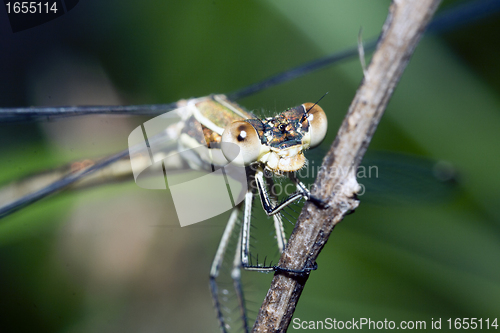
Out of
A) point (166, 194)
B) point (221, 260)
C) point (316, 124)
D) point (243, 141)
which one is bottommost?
point (221, 260)

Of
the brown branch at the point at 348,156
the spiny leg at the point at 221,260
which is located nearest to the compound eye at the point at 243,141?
the brown branch at the point at 348,156

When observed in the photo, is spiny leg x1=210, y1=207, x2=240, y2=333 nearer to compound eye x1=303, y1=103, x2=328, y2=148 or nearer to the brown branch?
compound eye x1=303, y1=103, x2=328, y2=148

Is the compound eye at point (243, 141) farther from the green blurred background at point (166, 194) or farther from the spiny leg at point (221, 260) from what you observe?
the green blurred background at point (166, 194)

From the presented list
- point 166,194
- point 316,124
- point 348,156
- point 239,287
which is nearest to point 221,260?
point 239,287

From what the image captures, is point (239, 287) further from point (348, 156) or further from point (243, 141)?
point (348, 156)

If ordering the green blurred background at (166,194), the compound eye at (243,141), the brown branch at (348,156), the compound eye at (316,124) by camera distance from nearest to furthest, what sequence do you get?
the brown branch at (348,156) < the compound eye at (243,141) < the compound eye at (316,124) < the green blurred background at (166,194)

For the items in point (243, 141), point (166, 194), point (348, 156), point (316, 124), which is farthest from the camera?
point (166, 194)
